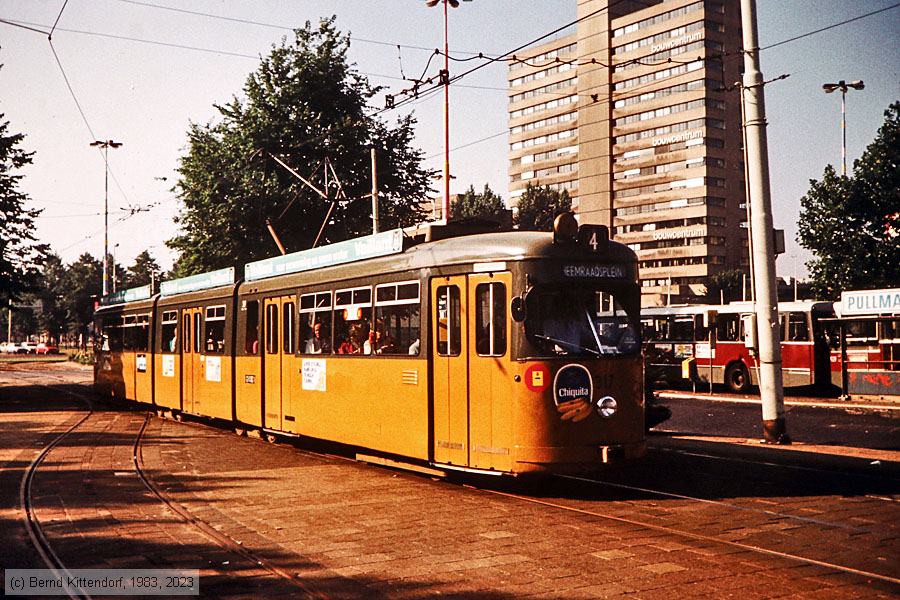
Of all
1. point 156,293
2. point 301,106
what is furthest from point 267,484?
point 301,106

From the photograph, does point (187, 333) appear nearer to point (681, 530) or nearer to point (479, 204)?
point (681, 530)

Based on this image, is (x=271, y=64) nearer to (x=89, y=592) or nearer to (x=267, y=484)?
(x=267, y=484)

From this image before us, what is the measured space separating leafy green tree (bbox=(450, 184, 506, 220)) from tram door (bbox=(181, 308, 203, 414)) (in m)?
59.7

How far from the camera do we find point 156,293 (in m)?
23.3

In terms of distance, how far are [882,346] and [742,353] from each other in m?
5.19

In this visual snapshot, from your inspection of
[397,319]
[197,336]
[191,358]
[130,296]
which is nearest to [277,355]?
[397,319]

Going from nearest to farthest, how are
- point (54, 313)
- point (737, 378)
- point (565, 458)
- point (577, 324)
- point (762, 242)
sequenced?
point (565, 458), point (577, 324), point (762, 242), point (737, 378), point (54, 313)

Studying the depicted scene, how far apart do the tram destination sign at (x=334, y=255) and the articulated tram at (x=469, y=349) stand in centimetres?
3

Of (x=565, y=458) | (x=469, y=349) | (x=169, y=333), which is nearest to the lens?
(x=565, y=458)

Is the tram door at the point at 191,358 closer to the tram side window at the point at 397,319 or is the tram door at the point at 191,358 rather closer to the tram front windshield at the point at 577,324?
the tram side window at the point at 397,319

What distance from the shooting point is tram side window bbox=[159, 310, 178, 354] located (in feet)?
69.6

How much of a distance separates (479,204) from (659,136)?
75.2 ft

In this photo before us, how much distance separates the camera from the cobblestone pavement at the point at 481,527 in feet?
22.6

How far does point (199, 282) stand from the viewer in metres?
20.2
